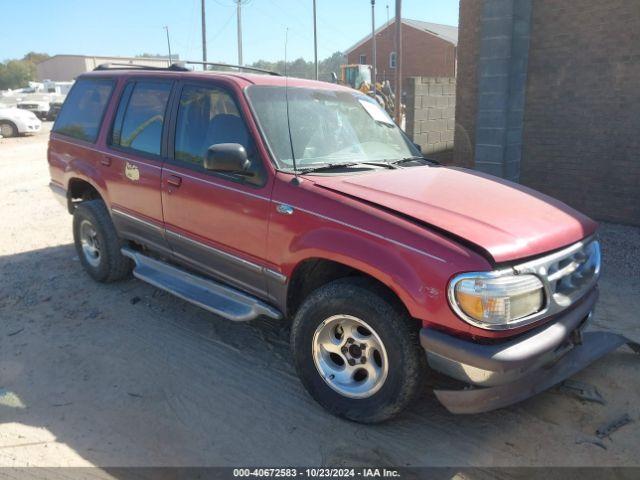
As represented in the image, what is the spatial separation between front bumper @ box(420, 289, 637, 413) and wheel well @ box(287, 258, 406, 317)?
28.3 inches

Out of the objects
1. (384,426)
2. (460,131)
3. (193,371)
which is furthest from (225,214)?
(460,131)

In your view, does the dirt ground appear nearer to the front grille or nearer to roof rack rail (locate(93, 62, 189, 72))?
the front grille

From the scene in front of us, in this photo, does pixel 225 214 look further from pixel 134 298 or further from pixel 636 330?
pixel 636 330

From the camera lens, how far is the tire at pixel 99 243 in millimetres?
5152

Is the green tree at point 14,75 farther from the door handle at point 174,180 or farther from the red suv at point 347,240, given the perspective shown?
the door handle at point 174,180

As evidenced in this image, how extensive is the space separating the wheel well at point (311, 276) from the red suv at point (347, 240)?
0.01 m

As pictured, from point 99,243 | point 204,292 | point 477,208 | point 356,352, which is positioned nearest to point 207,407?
point 204,292

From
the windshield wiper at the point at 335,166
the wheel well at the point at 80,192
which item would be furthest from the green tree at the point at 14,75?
the windshield wiper at the point at 335,166

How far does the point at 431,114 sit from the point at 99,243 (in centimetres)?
665

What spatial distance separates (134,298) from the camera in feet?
16.6

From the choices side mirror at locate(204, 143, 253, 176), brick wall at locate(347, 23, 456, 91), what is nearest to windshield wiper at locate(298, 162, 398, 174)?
side mirror at locate(204, 143, 253, 176)

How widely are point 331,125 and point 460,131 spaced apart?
229 inches

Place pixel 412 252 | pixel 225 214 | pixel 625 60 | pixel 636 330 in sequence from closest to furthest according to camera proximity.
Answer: pixel 412 252 → pixel 225 214 → pixel 636 330 → pixel 625 60

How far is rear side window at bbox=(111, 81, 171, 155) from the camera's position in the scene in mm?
4422
